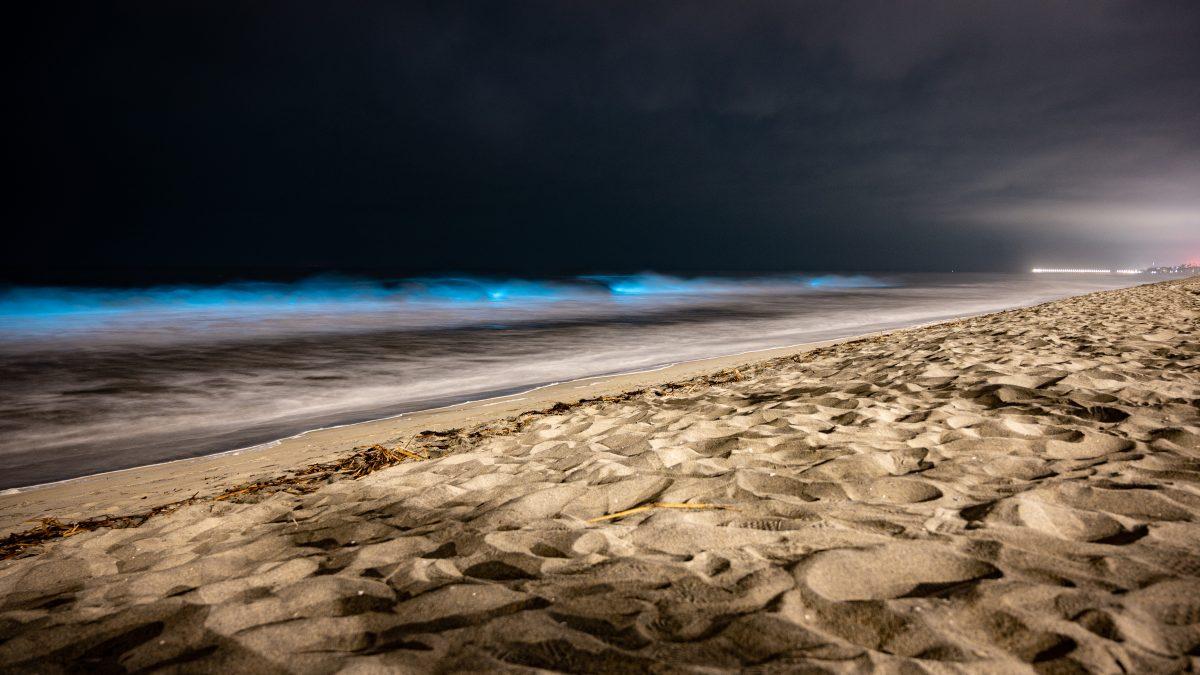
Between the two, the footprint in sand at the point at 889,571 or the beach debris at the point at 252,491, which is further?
the beach debris at the point at 252,491

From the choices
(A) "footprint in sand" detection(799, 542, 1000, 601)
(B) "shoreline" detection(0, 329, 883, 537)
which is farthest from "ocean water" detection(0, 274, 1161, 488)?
(A) "footprint in sand" detection(799, 542, 1000, 601)

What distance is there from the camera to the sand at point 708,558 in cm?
126

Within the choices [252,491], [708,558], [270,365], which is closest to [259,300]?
[270,365]

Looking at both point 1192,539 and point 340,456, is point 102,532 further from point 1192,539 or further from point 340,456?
point 1192,539

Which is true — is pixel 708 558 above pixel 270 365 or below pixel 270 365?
above

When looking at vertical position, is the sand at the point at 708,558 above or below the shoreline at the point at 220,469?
above

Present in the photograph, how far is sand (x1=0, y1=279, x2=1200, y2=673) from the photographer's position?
1264 mm

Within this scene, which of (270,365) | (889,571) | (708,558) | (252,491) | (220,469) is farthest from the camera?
(270,365)

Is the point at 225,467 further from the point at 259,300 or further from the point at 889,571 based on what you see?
the point at 259,300

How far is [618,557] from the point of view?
1.71m

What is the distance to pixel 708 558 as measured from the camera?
166 centimetres

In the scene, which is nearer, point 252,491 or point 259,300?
point 252,491

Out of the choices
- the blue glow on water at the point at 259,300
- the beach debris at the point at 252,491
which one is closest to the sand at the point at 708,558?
the beach debris at the point at 252,491

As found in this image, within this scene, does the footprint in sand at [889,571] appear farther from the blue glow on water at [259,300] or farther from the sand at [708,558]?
the blue glow on water at [259,300]
